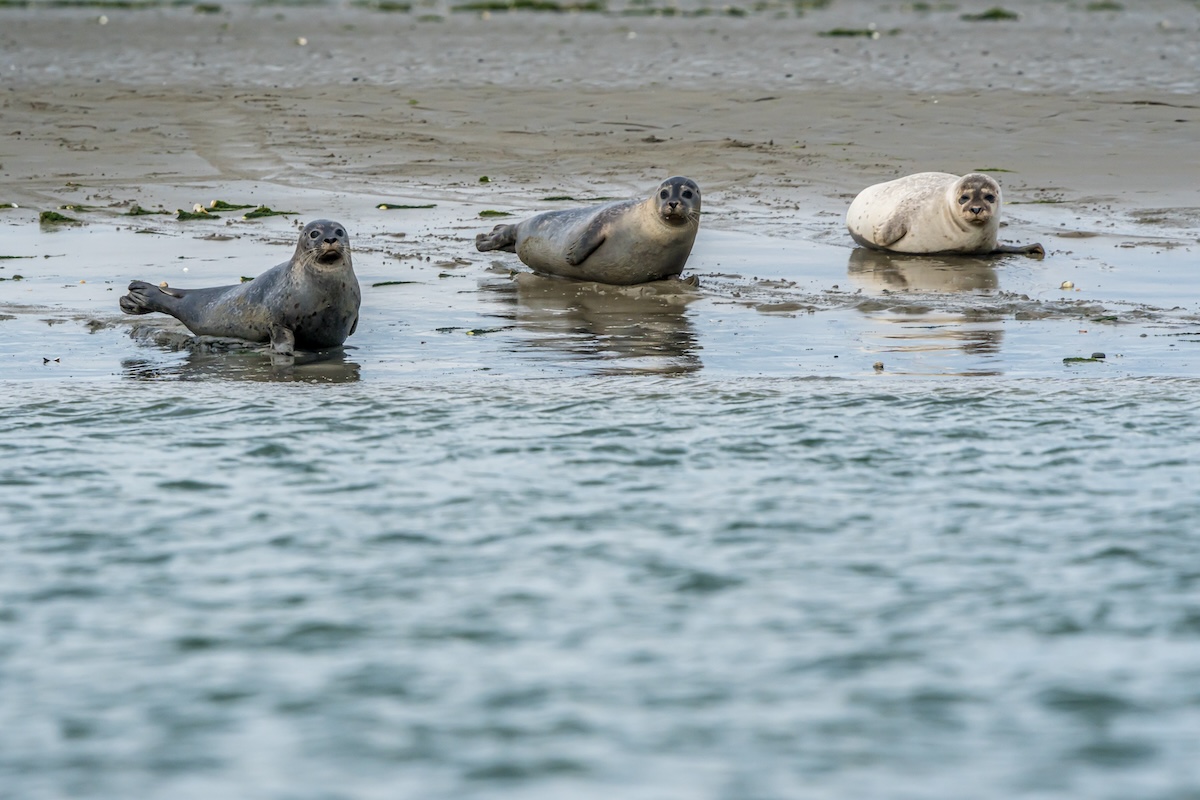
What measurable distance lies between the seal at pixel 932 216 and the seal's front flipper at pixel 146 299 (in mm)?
4170

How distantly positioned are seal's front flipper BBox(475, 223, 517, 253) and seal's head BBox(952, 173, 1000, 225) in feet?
8.25

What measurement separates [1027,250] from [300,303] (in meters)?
4.34

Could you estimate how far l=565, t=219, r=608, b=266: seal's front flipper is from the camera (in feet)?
30.6

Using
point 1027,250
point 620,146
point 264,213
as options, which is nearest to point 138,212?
point 264,213

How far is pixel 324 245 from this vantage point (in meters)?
7.77

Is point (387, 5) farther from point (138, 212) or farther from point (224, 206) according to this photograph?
point (138, 212)

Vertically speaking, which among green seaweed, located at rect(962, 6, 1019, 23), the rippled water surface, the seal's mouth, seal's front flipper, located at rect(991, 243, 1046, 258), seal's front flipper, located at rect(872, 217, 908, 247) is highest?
green seaweed, located at rect(962, 6, 1019, 23)

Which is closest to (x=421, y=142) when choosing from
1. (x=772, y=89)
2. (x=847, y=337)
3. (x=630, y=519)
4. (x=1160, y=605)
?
(x=772, y=89)

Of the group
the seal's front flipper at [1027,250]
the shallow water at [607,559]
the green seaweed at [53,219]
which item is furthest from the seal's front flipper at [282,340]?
the seal's front flipper at [1027,250]

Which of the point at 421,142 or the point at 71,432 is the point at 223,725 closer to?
the point at 71,432

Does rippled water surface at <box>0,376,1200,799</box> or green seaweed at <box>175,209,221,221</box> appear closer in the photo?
rippled water surface at <box>0,376,1200,799</box>

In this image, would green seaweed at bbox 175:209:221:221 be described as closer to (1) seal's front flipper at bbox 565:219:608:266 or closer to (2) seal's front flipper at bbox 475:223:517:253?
(2) seal's front flipper at bbox 475:223:517:253

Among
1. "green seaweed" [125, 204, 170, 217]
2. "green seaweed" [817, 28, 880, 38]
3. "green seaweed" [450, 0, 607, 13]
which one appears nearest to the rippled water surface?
"green seaweed" [125, 204, 170, 217]

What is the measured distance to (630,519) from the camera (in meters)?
5.21
